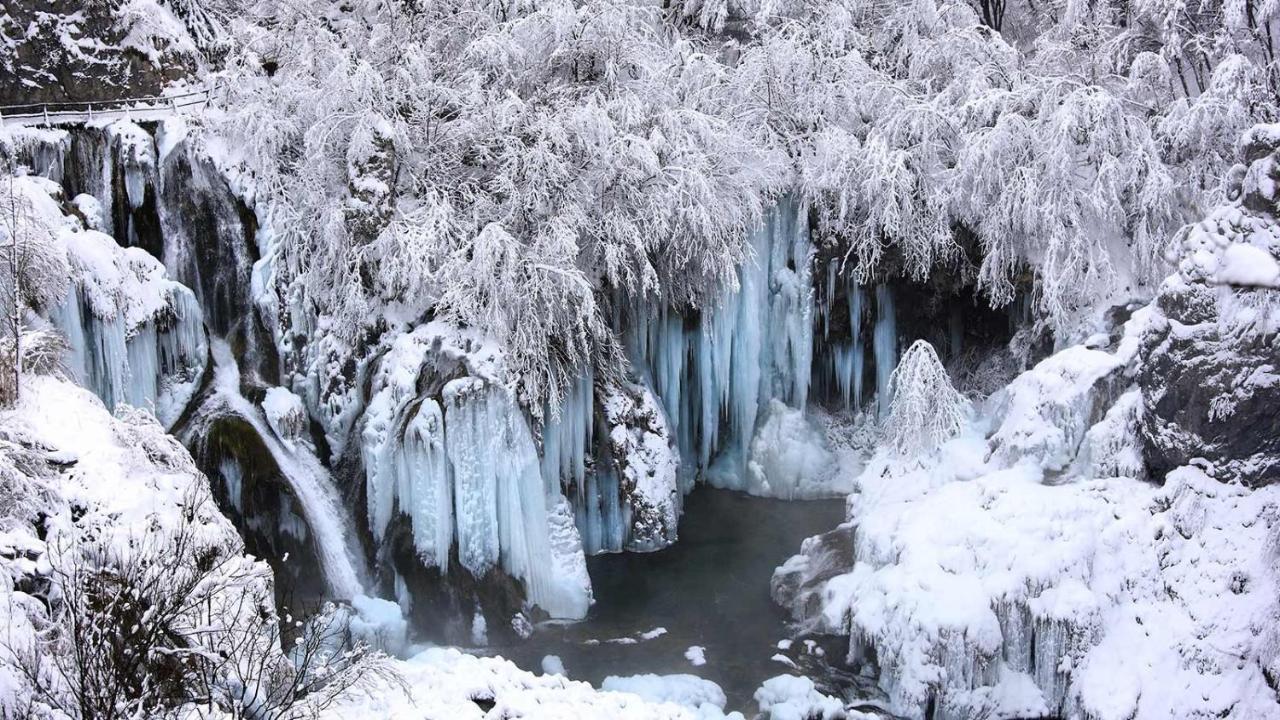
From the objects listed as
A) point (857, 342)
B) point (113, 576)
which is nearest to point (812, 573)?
point (857, 342)

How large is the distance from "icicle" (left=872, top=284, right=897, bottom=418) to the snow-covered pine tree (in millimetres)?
2419

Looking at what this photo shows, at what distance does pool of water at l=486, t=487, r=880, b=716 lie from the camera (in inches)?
478

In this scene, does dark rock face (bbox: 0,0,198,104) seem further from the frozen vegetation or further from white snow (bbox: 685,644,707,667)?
white snow (bbox: 685,644,707,667)

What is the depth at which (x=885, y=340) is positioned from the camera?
16.6 m

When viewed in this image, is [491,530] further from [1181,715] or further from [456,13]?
[456,13]

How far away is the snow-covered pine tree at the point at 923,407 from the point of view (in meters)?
13.6

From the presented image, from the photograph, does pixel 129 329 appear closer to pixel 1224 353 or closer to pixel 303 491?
pixel 303 491

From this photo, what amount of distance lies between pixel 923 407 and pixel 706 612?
410cm

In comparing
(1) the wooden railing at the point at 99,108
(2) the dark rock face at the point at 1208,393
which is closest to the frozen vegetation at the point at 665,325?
(2) the dark rock face at the point at 1208,393

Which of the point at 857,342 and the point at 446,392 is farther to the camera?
the point at 857,342

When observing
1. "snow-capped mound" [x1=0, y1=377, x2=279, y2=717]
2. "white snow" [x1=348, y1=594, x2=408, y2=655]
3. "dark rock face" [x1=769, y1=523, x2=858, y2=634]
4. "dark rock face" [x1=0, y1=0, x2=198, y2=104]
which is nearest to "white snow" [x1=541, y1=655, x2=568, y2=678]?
"white snow" [x1=348, y1=594, x2=408, y2=655]

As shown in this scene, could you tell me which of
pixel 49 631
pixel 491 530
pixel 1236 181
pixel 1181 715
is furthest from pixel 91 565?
pixel 1236 181

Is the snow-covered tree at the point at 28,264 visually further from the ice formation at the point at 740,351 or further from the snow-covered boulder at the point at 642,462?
the ice formation at the point at 740,351

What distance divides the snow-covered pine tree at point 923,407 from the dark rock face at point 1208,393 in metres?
2.78
